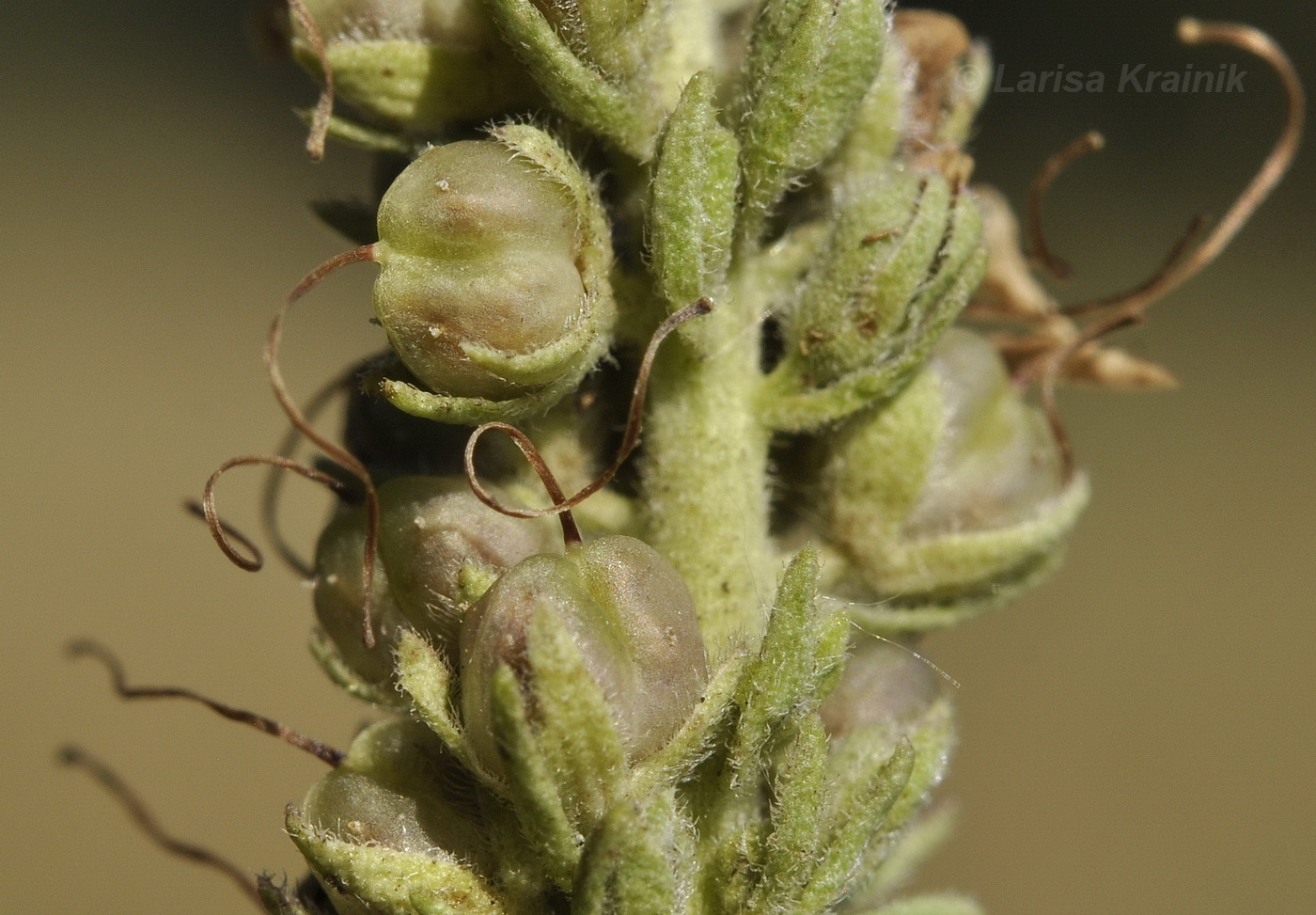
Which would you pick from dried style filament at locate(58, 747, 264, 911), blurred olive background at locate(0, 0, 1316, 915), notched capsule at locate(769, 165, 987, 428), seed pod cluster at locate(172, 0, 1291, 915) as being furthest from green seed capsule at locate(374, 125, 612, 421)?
blurred olive background at locate(0, 0, 1316, 915)

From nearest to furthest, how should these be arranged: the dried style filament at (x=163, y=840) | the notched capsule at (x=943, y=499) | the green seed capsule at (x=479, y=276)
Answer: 1. the green seed capsule at (x=479, y=276)
2. the notched capsule at (x=943, y=499)
3. the dried style filament at (x=163, y=840)

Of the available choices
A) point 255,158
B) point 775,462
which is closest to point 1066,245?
point 255,158

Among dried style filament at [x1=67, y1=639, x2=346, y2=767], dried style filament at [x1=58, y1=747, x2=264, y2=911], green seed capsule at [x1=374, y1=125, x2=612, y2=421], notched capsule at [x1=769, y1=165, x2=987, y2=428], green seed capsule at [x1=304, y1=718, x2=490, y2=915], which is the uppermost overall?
green seed capsule at [x1=374, y1=125, x2=612, y2=421]

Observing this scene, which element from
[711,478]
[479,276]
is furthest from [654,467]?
[479,276]

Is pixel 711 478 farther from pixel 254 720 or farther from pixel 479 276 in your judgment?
pixel 254 720

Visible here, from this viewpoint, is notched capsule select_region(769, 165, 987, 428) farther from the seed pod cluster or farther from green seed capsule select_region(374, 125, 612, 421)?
green seed capsule select_region(374, 125, 612, 421)

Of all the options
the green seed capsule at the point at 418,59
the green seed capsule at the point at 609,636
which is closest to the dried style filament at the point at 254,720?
the green seed capsule at the point at 609,636

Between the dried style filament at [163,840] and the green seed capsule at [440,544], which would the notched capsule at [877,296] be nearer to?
the green seed capsule at [440,544]

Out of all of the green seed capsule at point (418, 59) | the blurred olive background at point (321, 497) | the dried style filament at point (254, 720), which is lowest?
the blurred olive background at point (321, 497)
